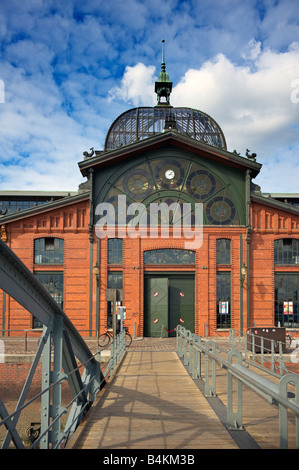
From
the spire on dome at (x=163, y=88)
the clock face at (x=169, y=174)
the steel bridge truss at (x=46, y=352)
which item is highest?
the spire on dome at (x=163, y=88)

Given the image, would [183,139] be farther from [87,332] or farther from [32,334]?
[32,334]

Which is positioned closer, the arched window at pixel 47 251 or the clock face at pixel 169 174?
the arched window at pixel 47 251

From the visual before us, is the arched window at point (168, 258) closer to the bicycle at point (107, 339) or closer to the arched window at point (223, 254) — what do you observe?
the arched window at point (223, 254)

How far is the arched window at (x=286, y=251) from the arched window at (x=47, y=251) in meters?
12.2

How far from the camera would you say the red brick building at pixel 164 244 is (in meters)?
22.3

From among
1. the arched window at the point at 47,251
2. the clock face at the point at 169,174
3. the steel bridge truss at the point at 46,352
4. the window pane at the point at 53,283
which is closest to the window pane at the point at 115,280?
the window pane at the point at 53,283

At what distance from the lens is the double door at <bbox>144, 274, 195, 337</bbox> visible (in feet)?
74.0

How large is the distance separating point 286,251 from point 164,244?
22.9 ft

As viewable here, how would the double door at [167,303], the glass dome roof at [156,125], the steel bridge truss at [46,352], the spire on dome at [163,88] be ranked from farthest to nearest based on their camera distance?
the spire on dome at [163,88] → the glass dome roof at [156,125] → the double door at [167,303] → the steel bridge truss at [46,352]

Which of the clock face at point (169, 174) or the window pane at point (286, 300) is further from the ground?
the clock face at point (169, 174)

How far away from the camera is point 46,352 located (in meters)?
6.19

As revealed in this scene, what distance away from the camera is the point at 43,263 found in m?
22.7

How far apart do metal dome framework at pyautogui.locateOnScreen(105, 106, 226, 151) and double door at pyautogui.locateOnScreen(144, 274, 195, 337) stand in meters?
11.1
